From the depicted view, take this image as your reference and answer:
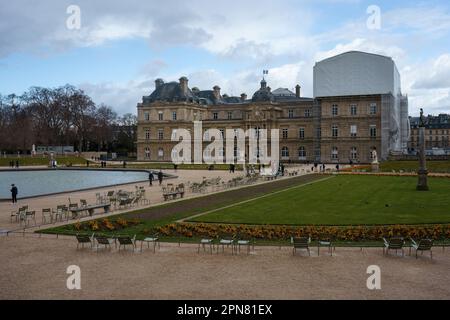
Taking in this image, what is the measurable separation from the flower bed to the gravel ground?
1449 millimetres

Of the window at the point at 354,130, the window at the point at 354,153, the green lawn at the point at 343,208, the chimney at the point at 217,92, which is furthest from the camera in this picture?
the chimney at the point at 217,92

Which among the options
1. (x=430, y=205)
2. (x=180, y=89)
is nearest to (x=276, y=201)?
(x=430, y=205)

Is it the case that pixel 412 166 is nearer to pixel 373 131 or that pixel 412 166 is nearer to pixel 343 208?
pixel 373 131

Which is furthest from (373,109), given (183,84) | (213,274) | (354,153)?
(213,274)

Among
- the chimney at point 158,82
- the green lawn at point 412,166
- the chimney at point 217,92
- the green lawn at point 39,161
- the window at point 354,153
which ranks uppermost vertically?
the chimney at point 158,82

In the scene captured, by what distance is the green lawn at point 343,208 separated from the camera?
64.6 ft

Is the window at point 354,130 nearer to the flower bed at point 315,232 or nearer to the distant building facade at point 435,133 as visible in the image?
the flower bed at point 315,232

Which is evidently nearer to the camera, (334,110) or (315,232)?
(315,232)

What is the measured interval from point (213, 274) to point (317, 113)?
231ft

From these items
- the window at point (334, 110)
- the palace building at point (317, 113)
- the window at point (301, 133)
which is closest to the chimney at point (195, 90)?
the palace building at point (317, 113)

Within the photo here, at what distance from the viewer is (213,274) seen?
40.1 feet

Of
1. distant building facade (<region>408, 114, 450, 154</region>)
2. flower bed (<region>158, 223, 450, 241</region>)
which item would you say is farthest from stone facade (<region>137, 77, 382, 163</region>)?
flower bed (<region>158, 223, 450, 241</region>)

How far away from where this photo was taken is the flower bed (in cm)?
1658

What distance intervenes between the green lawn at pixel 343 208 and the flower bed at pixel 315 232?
1.61 meters
